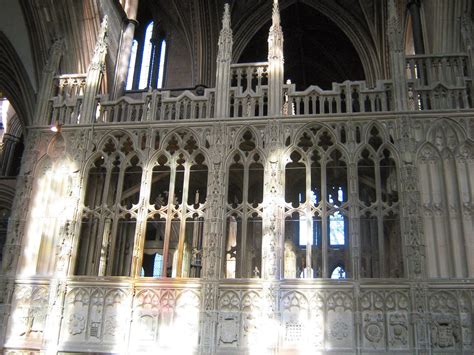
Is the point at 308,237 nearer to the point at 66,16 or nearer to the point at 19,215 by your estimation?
the point at 19,215

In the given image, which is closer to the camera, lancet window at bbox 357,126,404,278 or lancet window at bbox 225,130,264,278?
lancet window at bbox 357,126,404,278

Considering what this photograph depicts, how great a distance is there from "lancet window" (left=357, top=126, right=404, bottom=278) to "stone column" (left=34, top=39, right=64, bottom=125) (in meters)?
7.81

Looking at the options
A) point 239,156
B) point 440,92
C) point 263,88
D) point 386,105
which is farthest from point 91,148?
point 440,92

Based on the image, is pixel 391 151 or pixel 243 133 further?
pixel 243 133

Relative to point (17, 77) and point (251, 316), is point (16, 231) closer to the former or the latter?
point (17, 77)

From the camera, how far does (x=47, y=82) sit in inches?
545

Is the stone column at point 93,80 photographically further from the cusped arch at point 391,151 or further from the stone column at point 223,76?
the cusped arch at point 391,151

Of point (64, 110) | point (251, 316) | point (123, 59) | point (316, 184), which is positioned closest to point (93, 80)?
point (64, 110)

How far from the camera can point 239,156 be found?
12508 mm

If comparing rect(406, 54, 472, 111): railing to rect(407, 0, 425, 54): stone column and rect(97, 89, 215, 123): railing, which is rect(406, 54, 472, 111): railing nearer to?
rect(407, 0, 425, 54): stone column

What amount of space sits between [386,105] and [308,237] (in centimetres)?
366

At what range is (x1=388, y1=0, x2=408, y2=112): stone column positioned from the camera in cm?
1213

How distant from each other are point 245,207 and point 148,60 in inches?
491

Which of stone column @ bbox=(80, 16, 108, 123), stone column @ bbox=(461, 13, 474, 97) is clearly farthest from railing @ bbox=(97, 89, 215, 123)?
stone column @ bbox=(461, 13, 474, 97)
